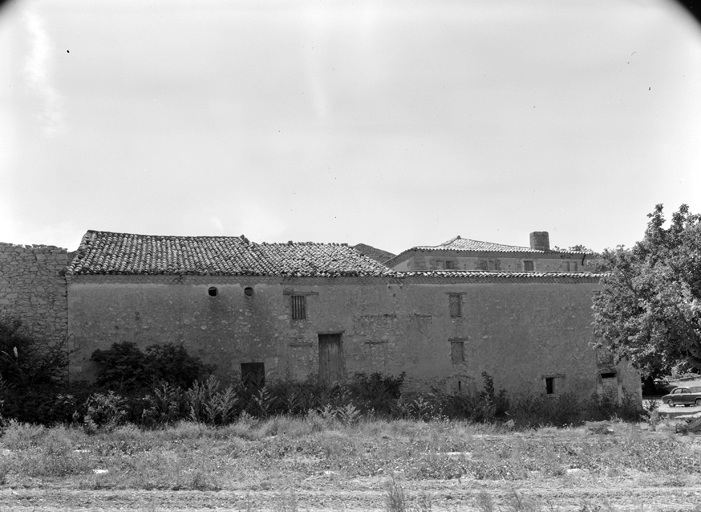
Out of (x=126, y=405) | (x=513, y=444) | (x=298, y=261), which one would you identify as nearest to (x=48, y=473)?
(x=126, y=405)

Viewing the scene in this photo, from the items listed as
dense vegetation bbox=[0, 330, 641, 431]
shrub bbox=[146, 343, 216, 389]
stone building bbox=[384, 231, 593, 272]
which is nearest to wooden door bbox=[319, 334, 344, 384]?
dense vegetation bbox=[0, 330, 641, 431]

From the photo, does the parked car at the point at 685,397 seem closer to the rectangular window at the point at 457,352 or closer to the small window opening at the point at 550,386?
the small window opening at the point at 550,386

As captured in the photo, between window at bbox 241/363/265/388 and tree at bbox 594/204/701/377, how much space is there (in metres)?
11.1

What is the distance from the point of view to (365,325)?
21.6 meters

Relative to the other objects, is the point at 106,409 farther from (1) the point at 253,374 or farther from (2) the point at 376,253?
(2) the point at 376,253

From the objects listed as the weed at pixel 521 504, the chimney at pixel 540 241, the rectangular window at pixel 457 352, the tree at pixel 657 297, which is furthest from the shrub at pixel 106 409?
the chimney at pixel 540 241

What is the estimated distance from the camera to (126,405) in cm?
1606

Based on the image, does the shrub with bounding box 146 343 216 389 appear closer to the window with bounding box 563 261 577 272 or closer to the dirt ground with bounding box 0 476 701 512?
the dirt ground with bounding box 0 476 701 512

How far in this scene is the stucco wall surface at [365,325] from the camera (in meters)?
19.3

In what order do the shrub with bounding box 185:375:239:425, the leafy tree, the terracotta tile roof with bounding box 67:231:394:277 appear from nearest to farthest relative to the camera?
the shrub with bounding box 185:375:239:425, the leafy tree, the terracotta tile roof with bounding box 67:231:394:277

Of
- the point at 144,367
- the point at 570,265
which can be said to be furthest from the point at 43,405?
the point at 570,265

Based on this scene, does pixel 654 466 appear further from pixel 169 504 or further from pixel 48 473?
pixel 48 473

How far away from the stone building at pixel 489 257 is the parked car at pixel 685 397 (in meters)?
9.82

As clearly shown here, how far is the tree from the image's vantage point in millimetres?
17281
